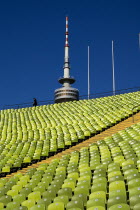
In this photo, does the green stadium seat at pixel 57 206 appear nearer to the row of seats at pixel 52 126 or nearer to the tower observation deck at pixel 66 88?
the row of seats at pixel 52 126

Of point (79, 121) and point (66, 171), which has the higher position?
point (79, 121)

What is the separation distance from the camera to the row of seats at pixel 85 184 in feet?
21.8

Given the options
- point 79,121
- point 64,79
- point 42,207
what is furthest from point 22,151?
point 64,79

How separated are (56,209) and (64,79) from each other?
49129 millimetres

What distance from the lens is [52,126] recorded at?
888 inches

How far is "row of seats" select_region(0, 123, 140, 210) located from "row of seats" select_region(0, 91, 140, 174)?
114 inches

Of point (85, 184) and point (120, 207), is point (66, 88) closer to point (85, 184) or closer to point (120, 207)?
point (85, 184)

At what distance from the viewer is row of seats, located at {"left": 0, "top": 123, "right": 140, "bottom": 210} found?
6.65 m

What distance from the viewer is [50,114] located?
89.4 feet

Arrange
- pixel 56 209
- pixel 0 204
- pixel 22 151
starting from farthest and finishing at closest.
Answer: pixel 22 151 < pixel 0 204 < pixel 56 209

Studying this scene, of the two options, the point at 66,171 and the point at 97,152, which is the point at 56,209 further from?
the point at 97,152

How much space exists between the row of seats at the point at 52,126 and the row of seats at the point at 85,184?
289 cm

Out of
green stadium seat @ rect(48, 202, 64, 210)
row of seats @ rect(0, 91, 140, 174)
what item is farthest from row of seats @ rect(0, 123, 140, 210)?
row of seats @ rect(0, 91, 140, 174)

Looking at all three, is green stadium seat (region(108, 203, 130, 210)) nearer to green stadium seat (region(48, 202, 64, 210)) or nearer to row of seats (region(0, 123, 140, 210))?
row of seats (region(0, 123, 140, 210))
